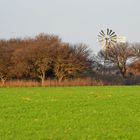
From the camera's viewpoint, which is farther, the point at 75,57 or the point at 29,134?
the point at 75,57

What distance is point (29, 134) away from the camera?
43.1 feet

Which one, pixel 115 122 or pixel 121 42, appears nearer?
pixel 115 122

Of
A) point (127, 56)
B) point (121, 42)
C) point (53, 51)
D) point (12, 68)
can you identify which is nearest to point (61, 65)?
point (53, 51)

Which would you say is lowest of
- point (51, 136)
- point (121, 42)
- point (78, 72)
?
point (51, 136)

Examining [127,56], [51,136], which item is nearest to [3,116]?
[51,136]

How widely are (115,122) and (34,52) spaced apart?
236ft

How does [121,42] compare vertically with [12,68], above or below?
above

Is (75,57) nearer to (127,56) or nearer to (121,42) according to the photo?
(127,56)

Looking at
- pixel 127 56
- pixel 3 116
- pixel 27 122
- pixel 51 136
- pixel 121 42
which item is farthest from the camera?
pixel 121 42

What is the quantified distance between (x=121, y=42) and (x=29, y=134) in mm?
111459

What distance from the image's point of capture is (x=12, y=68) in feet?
287

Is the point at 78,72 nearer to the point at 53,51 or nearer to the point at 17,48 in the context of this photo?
the point at 53,51

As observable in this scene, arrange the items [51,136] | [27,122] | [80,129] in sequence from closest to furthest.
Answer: [51,136]
[80,129]
[27,122]

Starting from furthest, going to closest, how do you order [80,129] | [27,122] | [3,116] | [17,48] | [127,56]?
[127,56]
[17,48]
[3,116]
[27,122]
[80,129]
